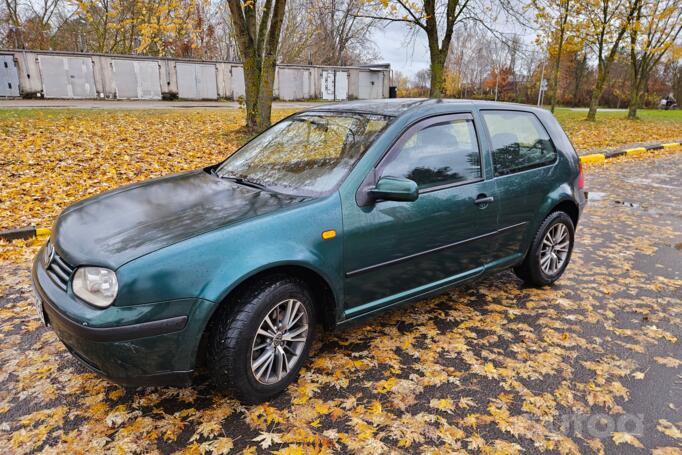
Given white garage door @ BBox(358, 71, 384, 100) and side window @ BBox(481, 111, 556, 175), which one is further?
white garage door @ BBox(358, 71, 384, 100)

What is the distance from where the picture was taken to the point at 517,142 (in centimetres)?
398

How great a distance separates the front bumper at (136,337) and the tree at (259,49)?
9067 mm

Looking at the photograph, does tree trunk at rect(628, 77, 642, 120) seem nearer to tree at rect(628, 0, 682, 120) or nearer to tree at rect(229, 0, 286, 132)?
tree at rect(628, 0, 682, 120)

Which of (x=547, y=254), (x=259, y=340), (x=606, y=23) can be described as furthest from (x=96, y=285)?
(x=606, y=23)

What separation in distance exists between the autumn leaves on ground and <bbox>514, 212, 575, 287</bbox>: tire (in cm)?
17

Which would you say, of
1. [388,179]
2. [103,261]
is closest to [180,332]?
[103,261]

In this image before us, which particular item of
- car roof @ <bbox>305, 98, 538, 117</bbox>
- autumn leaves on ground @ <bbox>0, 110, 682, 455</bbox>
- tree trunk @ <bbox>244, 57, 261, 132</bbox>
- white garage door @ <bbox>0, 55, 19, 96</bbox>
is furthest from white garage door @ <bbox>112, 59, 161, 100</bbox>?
car roof @ <bbox>305, 98, 538, 117</bbox>

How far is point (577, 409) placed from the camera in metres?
2.77

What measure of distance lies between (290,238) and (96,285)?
3.31ft

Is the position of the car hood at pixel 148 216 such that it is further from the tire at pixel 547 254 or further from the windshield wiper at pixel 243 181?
the tire at pixel 547 254

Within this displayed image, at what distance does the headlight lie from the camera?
2273 millimetres

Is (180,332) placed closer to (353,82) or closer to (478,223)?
(478,223)

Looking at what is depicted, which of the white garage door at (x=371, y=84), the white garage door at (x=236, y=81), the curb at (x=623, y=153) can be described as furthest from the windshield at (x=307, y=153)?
the white garage door at (x=371, y=84)

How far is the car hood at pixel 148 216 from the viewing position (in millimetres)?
2410
